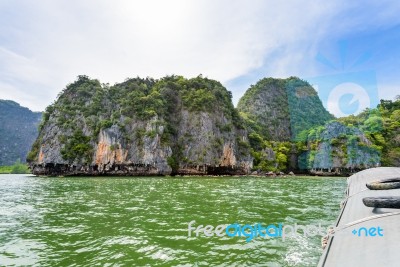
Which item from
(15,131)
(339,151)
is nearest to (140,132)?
(339,151)

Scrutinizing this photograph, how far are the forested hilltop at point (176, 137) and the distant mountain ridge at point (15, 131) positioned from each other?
3287 inches

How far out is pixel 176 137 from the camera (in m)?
56.9

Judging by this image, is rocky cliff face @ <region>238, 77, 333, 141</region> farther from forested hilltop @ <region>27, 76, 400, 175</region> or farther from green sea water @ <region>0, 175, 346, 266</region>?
green sea water @ <region>0, 175, 346, 266</region>

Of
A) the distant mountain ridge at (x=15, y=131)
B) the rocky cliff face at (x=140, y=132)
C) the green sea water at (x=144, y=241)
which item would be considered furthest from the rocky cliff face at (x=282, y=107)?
the distant mountain ridge at (x=15, y=131)

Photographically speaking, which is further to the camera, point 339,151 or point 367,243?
point 339,151

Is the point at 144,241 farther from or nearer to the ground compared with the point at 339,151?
nearer to the ground

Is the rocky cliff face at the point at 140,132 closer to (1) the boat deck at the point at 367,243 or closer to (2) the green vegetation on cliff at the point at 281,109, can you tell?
(2) the green vegetation on cliff at the point at 281,109

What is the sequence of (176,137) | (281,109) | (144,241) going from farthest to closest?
1. (281,109)
2. (176,137)
3. (144,241)

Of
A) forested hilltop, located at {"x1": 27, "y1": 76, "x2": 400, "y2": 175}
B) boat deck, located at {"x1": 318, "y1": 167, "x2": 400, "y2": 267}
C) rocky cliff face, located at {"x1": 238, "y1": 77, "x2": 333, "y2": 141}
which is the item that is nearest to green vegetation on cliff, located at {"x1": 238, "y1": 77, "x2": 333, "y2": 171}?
rocky cliff face, located at {"x1": 238, "y1": 77, "x2": 333, "y2": 141}

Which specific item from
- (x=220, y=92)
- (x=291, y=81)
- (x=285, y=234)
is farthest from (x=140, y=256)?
(x=291, y=81)

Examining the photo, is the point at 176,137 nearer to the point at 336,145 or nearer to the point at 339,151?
the point at 336,145

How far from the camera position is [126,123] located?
170 feet

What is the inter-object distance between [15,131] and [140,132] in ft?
405

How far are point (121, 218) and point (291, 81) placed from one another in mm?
107884
